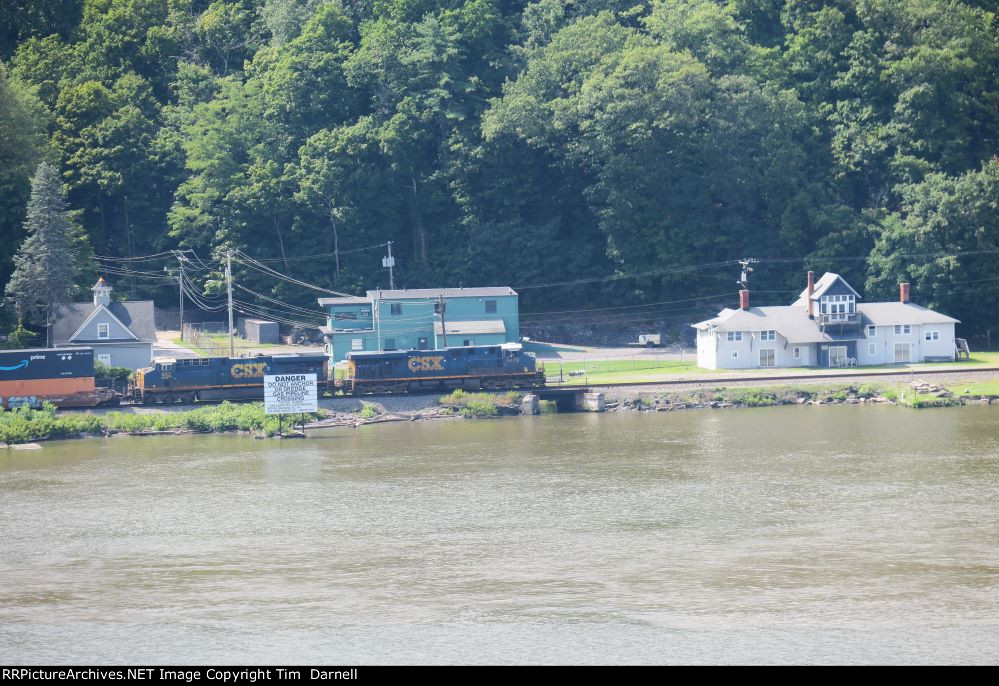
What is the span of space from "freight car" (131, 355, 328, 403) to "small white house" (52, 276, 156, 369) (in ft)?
30.8

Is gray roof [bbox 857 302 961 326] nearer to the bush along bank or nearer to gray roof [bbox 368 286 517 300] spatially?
the bush along bank

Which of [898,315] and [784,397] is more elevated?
[898,315]

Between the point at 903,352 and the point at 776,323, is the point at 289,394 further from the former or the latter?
the point at 903,352

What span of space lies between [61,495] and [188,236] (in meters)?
55.5

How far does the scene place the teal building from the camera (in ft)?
276

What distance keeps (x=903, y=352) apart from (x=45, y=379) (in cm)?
4874

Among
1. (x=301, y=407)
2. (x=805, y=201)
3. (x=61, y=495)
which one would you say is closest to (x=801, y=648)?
(x=61, y=495)

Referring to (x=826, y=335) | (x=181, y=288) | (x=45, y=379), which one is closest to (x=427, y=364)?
(x=45, y=379)

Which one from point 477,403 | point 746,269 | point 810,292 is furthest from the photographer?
point 746,269

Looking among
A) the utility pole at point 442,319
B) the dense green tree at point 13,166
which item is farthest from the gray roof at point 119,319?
the utility pole at point 442,319

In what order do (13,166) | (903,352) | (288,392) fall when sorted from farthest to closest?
1. (13,166)
2. (903,352)
3. (288,392)

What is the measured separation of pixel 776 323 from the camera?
80.8m

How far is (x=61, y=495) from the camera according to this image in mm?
47750

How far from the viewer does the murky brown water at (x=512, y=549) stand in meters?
30.7
